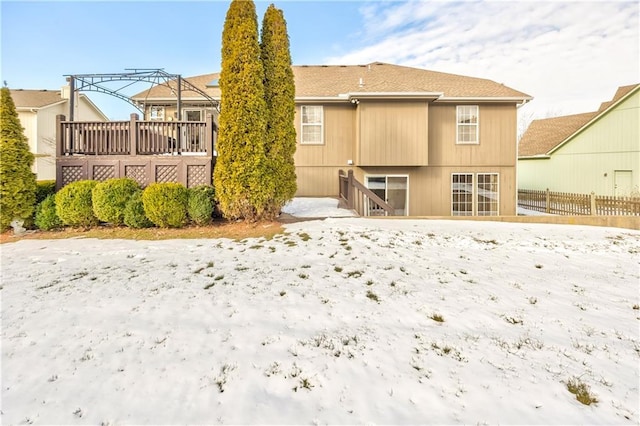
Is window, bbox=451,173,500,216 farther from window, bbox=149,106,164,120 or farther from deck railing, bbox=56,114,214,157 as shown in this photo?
window, bbox=149,106,164,120

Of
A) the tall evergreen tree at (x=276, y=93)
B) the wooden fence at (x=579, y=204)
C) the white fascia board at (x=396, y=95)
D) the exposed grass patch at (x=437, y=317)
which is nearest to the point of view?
the exposed grass patch at (x=437, y=317)

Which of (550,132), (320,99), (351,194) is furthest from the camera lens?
(550,132)

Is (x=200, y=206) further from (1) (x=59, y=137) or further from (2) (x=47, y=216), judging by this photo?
(1) (x=59, y=137)

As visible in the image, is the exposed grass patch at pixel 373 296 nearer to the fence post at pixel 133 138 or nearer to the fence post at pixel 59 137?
the fence post at pixel 133 138

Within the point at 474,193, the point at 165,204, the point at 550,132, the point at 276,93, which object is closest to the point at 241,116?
the point at 276,93

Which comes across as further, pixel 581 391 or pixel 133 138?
pixel 133 138

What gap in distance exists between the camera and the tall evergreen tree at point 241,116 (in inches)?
293

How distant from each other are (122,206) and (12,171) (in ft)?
8.87

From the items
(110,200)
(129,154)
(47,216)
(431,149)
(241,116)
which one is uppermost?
(431,149)

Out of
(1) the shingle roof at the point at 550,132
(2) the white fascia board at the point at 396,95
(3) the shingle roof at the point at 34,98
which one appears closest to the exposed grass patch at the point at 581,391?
(2) the white fascia board at the point at 396,95

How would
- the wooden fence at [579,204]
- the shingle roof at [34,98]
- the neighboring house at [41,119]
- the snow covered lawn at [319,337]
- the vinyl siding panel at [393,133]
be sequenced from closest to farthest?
1. the snow covered lawn at [319,337]
2. the wooden fence at [579,204]
3. the vinyl siding panel at [393,133]
4. the neighboring house at [41,119]
5. the shingle roof at [34,98]

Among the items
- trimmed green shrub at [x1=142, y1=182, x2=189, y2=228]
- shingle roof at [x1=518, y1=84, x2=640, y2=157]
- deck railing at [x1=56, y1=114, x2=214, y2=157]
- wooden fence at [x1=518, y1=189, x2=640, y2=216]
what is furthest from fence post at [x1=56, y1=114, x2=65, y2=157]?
shingle roof at [x1=518, y1=84, x2=640, y2=157]

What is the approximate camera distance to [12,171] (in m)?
7.55

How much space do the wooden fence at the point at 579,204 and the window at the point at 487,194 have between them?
2633 millimetres
